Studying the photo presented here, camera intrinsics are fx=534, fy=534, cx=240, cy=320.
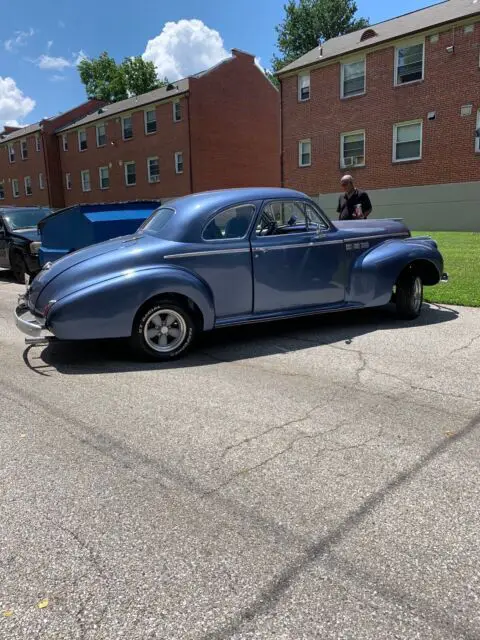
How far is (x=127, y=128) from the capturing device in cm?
3588

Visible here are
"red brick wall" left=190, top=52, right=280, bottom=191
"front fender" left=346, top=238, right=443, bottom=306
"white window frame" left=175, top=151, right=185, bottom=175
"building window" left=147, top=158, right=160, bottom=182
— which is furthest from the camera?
"building window" left=147, top=158, right=160, bottom=182

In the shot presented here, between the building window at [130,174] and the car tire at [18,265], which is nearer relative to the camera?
the car tire at [18,265]

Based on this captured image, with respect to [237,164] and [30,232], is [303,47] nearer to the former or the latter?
[237,164]

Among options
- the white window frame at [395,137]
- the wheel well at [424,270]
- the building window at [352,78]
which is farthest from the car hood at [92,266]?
the building window at [352,78]

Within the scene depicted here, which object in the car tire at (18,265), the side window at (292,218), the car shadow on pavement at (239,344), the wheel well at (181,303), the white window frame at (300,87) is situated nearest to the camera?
the wheel well at (181,303)

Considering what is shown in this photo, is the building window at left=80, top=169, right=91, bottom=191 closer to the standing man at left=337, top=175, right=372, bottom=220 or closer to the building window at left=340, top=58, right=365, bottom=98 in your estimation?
the building window at left=340, top=58, right=365, bottom=98

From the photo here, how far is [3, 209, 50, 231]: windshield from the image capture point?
44.4 feet

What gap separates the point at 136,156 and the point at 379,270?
31491 millimetres

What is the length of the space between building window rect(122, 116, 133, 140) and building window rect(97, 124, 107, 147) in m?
2.64

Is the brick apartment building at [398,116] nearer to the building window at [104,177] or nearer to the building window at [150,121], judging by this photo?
the building window at [150,121]

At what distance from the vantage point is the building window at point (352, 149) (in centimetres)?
2388

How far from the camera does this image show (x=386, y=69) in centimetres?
2270

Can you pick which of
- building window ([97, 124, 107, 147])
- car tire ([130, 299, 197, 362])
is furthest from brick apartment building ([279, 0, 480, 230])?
car tire ([130, 299, 197, 362])

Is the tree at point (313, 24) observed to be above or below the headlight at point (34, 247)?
above
